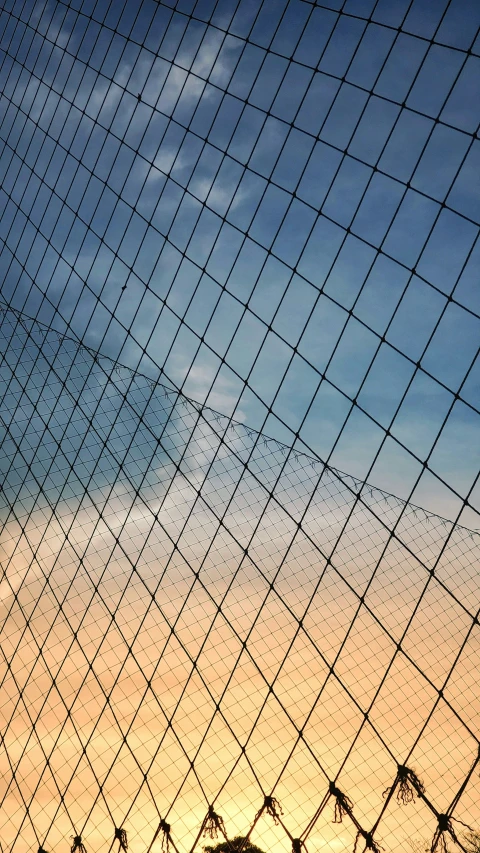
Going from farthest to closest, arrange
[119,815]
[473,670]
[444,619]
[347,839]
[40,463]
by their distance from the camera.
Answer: [444,619]
[473,670]
[40,463]
[347,839]
[119,815]

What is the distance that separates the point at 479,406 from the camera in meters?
6.58

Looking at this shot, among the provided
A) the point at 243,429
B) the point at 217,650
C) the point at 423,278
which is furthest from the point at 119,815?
the point at 423,278

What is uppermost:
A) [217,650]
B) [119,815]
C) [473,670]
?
[473,670]

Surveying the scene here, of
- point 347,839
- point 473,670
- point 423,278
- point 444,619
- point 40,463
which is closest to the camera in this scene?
point 423,278

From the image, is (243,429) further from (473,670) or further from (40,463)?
(473,670)

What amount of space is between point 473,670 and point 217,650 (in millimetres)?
4104

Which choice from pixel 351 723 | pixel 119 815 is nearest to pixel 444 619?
pixel 351 723

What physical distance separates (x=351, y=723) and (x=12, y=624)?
15.4 ft

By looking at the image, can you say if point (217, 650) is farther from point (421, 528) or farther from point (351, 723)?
point (421, 528)

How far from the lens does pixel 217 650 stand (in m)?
9.72

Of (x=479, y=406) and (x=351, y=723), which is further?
(x=351, y=723)

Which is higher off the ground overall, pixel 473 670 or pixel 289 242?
pixel 289 242

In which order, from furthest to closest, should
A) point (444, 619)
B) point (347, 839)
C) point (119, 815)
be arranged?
point (444, 619), point (347, 839), point (119, 815)

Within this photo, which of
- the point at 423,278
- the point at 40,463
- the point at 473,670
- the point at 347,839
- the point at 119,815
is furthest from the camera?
the point at 473,670
